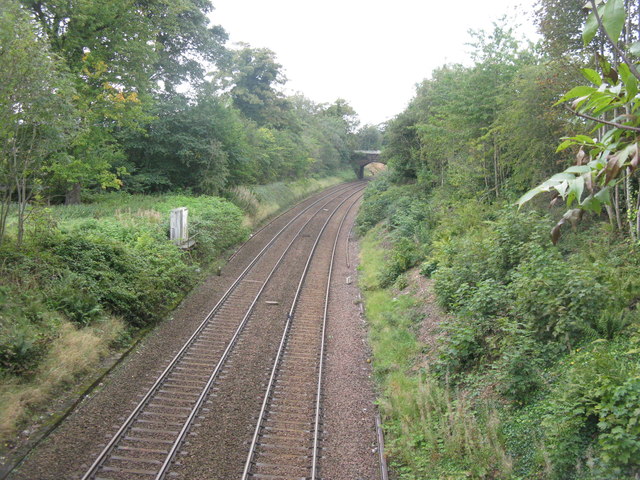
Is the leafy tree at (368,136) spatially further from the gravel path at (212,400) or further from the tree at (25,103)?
the tree at (25,103)

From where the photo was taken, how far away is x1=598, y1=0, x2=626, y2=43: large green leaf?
5.72 ft

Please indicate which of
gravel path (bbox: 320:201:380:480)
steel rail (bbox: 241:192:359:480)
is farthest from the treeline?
gravel path (bbox: 320:201:380:480)

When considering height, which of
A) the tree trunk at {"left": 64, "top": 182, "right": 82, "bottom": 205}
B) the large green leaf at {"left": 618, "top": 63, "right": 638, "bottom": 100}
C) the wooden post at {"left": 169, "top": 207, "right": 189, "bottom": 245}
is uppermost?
the tree trunk at {"left": 64, "top": 182, "right": 82, "bottom": 205}

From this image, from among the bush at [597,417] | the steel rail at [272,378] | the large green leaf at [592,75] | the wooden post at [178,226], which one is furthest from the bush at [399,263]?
the large green leaf at [592,75]

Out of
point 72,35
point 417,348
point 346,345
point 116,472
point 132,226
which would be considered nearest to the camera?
point 116,472

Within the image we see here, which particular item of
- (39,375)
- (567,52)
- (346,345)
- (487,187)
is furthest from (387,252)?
(39,375)

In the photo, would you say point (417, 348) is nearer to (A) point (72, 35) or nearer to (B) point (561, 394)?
(B) point (561, 394)

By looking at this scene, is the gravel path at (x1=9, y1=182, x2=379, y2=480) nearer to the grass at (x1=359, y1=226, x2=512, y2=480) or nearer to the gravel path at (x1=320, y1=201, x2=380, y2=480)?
the gravel path at (x1=320, y1=201, x2=380, y2=480)

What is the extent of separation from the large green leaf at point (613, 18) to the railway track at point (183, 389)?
736cm

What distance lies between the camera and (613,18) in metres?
1.77

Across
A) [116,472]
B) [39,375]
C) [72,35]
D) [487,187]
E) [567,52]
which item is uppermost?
[72,35]

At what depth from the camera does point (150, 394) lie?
877cm

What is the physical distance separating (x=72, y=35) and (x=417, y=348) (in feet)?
57.4

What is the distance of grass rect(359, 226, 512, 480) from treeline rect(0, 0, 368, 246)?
9279 millimetres
